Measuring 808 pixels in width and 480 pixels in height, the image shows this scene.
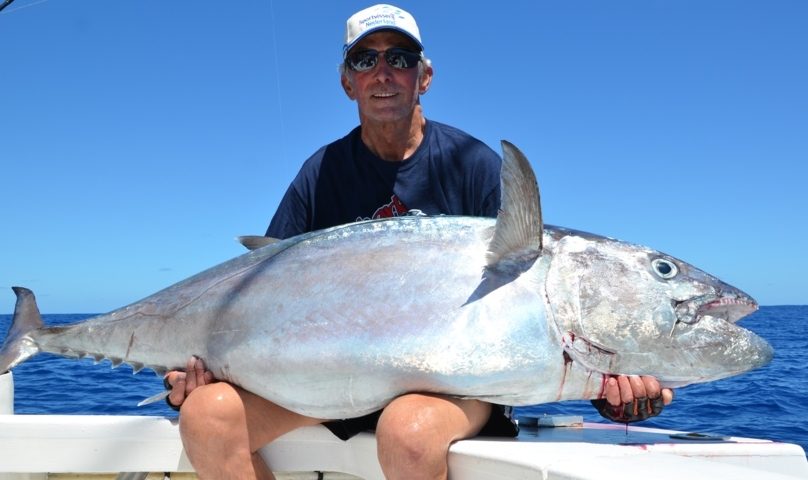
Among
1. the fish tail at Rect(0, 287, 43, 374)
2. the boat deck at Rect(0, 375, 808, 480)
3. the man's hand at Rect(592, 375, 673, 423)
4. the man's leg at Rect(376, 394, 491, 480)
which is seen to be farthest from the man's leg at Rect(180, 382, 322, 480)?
the man's hand at Rect(592, 375, 673, 423)

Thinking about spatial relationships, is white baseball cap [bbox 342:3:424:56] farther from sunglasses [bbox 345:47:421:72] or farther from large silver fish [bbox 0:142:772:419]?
large silver fish [bbox 0:142:772:419]

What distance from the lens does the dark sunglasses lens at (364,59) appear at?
2.83 m

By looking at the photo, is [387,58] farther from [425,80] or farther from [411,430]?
[411,430]

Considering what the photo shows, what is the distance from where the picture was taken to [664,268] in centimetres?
205

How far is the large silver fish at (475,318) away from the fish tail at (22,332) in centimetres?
79

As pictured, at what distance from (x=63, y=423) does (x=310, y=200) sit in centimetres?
130

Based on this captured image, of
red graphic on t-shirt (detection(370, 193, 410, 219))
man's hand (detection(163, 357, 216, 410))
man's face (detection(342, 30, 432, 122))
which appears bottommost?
man's hand (detection(163, 357, 216, 410))

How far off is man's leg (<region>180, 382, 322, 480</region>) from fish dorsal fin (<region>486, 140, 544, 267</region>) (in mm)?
939

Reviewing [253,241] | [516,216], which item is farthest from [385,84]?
[516,216]

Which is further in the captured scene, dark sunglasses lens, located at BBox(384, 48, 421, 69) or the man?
dark sunglasses lens, located at BBox(384, 48, 421, 69)

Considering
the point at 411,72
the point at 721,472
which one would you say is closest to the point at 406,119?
the point at 411,72

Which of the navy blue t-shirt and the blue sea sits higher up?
the navy blue t-shirt

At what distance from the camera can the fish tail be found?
2543 millimetres

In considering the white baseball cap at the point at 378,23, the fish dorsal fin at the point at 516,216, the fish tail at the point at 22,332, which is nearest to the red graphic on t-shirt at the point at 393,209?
the white baseball cap at the point at 378,23
